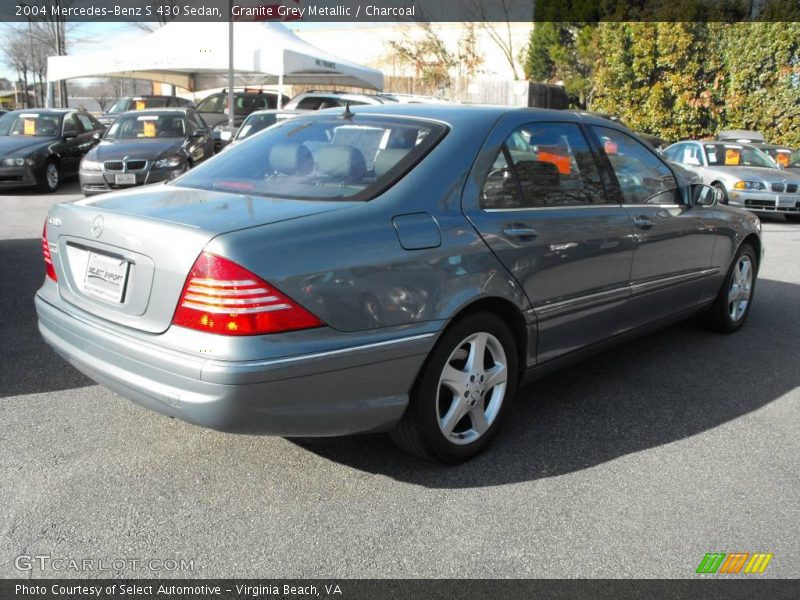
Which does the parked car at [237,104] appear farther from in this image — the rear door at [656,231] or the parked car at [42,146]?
the rear door at [656,231]

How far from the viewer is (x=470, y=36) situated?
123 ft

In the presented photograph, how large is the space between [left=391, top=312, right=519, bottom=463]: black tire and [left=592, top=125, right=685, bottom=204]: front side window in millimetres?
1416

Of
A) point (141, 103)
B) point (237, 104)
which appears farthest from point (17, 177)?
point (141, 103)

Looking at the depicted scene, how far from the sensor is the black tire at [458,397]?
10.3 ft

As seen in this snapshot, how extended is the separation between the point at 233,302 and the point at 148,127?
11754 millimetres

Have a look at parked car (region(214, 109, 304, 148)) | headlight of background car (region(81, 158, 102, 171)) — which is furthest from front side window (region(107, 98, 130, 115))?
headlight of background car (region(81, 158, 102, 171))

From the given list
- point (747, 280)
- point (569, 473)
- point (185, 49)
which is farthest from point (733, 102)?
point (569, 473)

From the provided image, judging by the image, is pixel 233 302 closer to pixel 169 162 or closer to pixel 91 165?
pixel 169 162

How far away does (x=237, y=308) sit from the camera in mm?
2654

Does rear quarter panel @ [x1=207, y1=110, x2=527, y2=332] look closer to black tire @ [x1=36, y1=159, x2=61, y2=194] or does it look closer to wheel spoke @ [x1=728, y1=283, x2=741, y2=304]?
wheel spoke @ [x1=728, y1=283, x2=741, y2=304]

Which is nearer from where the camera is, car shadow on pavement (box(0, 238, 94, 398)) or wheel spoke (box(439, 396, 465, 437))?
wheel spoke (box(439, 396, 465, 437))

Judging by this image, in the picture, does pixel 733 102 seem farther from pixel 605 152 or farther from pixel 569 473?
pixel 569 473

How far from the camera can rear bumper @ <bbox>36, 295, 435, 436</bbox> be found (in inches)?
105

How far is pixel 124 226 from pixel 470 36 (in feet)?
122
